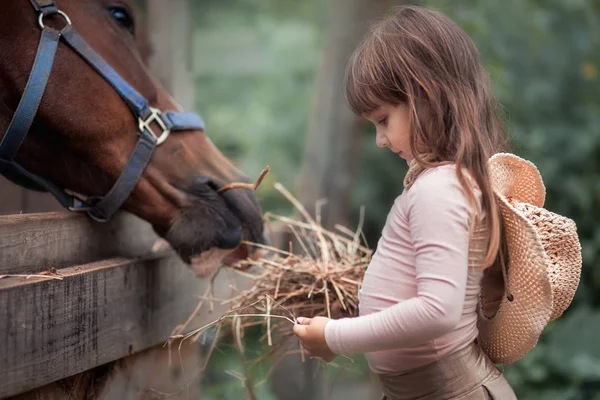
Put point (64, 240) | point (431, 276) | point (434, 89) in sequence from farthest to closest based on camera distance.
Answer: point (64, 240) → point (434, 89) → point (431, 276)

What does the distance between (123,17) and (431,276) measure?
1358mm

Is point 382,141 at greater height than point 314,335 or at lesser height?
greater

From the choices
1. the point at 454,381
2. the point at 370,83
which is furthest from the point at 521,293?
the point at 370,83

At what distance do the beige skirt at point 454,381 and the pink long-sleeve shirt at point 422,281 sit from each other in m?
0.02

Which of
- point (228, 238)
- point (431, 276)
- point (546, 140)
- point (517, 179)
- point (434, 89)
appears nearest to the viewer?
point (431, 276)

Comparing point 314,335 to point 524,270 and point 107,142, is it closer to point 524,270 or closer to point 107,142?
point 524,270

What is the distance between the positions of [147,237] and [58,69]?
2.10 feet

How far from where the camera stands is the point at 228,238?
200 cm

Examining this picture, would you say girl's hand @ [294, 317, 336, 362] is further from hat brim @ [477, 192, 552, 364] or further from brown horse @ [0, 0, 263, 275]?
brown horse @ [0, 0, 263, 275]

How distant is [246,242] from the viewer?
205 cm

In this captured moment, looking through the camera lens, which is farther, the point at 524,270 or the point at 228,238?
the point at 228,238

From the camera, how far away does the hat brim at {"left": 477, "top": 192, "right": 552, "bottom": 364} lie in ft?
4.46

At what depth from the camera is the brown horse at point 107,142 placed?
1.91 metres

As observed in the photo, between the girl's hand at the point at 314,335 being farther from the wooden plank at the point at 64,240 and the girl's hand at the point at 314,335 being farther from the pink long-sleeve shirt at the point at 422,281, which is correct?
the wooden plank at the point at 64,240
